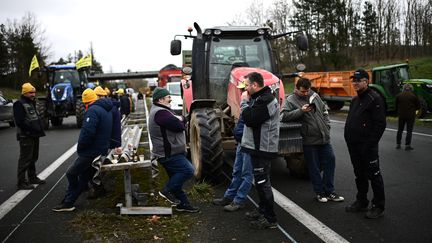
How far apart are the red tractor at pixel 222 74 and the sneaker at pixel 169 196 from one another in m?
0.94

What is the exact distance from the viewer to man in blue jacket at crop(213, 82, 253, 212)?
5844mm

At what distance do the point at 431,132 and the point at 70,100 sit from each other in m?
14.7

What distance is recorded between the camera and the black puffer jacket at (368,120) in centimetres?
534

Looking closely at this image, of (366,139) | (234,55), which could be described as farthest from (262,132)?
(234,55)

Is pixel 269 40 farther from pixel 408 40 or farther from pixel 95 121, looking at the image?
pixel 408 40

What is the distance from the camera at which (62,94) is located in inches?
748

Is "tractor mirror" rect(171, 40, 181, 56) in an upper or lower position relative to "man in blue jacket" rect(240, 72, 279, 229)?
upper

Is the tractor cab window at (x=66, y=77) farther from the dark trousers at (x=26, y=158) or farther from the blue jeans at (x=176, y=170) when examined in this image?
the blue jeans at (x=176, y=170)

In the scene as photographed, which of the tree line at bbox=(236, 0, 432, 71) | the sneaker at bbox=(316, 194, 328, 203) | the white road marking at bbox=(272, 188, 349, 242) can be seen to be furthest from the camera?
the tree line at bbox=(236, 0, 432, 71)

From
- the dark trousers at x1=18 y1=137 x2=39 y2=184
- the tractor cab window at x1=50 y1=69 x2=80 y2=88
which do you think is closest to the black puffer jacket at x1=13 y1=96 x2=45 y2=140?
the dark trousers at x1=18 y1=137 x2=39 y2=184

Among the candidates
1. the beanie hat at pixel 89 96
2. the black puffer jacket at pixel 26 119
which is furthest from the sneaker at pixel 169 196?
the black puffer jacket at pixel 26 119

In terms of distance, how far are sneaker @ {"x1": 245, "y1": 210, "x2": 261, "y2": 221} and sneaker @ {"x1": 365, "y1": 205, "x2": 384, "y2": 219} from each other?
139cm

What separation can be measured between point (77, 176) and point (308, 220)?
335 cm

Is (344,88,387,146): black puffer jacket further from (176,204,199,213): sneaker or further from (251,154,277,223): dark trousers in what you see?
(176,204,199,213): sneaker
